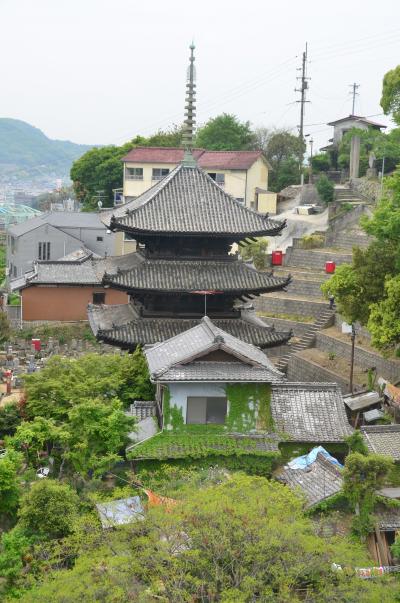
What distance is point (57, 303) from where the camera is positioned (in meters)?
56.5

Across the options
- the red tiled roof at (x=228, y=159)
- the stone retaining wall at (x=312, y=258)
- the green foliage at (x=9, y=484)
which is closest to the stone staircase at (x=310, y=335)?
the stone retaining wall at (x=312, y=258)

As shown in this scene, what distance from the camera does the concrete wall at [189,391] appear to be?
2481cm

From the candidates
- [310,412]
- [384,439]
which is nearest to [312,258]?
[310,412]

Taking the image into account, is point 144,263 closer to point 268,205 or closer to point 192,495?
point 192,495

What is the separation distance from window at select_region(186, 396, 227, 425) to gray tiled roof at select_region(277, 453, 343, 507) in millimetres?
2503

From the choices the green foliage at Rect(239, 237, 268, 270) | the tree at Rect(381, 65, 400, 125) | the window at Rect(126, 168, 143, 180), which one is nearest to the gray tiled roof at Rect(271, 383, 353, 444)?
the green foliage at Rect(239, 237, 268, 270)

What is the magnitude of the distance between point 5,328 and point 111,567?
35.0 metres

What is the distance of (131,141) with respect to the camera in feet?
286

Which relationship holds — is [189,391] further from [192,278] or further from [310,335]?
[310,335]

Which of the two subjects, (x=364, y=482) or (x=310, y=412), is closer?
(x=364, y=482)

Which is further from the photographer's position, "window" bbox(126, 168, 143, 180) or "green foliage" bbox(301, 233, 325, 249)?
"window" bbox(126, 168, 143, 180)

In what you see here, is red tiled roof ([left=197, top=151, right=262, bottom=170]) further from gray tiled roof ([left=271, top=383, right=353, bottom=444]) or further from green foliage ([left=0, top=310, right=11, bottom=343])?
gray tiled roof ([left=271, top=383, right=353, bottom=444])

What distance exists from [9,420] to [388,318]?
13855 mm

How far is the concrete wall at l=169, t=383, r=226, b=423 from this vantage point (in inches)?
977
